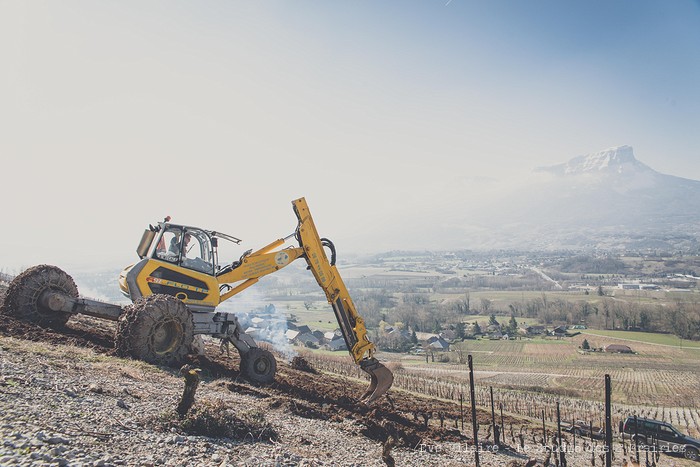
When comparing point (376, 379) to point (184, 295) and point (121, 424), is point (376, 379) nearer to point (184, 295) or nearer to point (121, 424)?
point (184, 295)

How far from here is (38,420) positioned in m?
5.85

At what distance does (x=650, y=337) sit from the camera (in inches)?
3219

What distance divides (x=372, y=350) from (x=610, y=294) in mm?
133069

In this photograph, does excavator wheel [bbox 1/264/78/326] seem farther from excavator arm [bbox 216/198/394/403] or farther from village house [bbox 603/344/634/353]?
village house [bbox 603/344/634/353]

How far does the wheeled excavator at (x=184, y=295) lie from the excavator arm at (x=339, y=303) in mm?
30

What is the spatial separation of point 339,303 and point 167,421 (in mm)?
7218

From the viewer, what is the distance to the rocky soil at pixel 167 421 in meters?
5.61

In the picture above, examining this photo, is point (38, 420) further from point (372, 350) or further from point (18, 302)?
point (372, 350)

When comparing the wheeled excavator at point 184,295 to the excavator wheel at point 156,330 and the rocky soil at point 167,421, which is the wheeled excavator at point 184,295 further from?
the rocky soil at point 167,421

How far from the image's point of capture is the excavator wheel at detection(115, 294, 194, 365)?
10.8m

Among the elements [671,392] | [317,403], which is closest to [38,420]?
[317,403]

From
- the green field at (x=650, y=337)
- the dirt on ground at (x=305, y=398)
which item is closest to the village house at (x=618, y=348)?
the green field at (x=650, y=337)

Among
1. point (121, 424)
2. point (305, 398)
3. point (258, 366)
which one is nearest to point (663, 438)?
point (305, 398)

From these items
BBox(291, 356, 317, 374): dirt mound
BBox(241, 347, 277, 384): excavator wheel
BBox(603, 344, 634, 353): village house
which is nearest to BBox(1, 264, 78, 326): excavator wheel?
BBox(241, 347, 277, 384): excavator wheel
